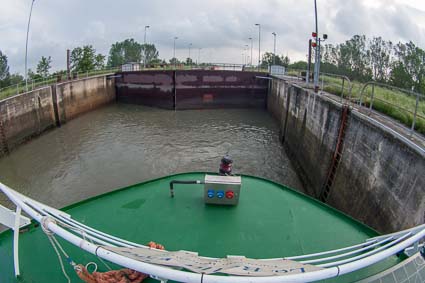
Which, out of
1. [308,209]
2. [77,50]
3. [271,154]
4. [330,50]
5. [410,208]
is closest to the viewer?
[308,209]

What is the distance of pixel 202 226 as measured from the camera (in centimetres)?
440

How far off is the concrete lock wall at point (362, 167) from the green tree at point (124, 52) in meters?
82.8

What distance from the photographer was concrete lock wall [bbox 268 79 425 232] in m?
5.63

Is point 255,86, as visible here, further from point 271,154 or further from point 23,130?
point 23,130

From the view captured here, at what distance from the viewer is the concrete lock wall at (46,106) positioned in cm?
1401

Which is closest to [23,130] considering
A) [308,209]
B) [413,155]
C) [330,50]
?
[308,209]

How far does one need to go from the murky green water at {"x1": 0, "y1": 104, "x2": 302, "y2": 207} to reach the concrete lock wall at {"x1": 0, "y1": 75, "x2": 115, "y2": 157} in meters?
0.60

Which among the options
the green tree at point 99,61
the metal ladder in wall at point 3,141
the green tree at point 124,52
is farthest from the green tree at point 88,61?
the green tree at point 124,52

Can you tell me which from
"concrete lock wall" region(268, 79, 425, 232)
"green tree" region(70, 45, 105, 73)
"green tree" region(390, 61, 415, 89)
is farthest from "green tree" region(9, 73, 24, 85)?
"green tree" region(390, 61, 415, 89)

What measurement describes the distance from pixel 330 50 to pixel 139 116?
4925 cm

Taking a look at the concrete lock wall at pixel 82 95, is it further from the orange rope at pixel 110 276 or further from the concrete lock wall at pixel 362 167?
the orange rope at pixel 110 276

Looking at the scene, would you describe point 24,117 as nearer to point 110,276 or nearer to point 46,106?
point 46,106

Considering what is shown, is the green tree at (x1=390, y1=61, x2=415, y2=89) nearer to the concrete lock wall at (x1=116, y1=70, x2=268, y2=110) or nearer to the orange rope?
the concrete lock wall at (x1=116, y1=70, x2=268, y2=110)

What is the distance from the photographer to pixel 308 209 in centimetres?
504
